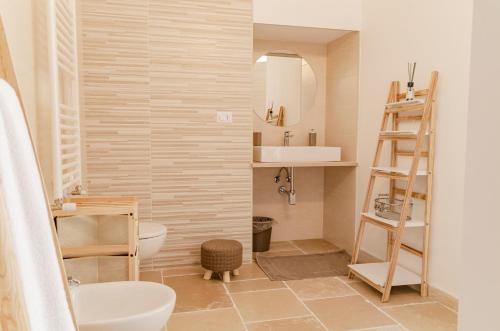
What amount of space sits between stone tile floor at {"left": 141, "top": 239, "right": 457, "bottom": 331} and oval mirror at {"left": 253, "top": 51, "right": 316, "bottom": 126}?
1.76 meters

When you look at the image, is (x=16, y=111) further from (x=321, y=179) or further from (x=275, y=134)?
(x=321, y=179)

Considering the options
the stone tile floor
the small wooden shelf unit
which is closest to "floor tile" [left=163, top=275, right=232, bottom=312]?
the stone tile floor

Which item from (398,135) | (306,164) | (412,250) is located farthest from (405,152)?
(306,164)

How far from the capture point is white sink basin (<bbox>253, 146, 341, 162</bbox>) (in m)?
3.44

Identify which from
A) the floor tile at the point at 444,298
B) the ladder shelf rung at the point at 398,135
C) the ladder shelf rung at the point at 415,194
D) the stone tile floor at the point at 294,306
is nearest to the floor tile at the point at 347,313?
the stone tile floor at the point at 294,306

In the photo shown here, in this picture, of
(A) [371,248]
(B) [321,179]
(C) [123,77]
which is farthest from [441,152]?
(C) [123,77]

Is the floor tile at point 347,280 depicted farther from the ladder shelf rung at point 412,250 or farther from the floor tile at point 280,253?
the floor tile at point 280,253

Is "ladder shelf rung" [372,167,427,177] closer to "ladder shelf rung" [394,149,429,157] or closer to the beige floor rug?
"ladder shelf rung" [394,149,429,157]

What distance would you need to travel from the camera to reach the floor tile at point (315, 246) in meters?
3.85

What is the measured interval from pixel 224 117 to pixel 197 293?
1474 mm

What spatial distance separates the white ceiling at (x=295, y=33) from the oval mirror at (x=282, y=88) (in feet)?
0.67

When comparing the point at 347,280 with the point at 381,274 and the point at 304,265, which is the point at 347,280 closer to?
the point at 381,274

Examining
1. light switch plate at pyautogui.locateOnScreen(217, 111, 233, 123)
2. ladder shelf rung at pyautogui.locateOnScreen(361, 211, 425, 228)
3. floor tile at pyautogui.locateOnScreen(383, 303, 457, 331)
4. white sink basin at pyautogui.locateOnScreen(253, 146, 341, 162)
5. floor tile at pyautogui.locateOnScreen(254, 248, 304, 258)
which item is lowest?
floor tile at pyautogui.locateOnScreen(254, 248, 304, 258)

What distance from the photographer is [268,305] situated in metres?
2.58
